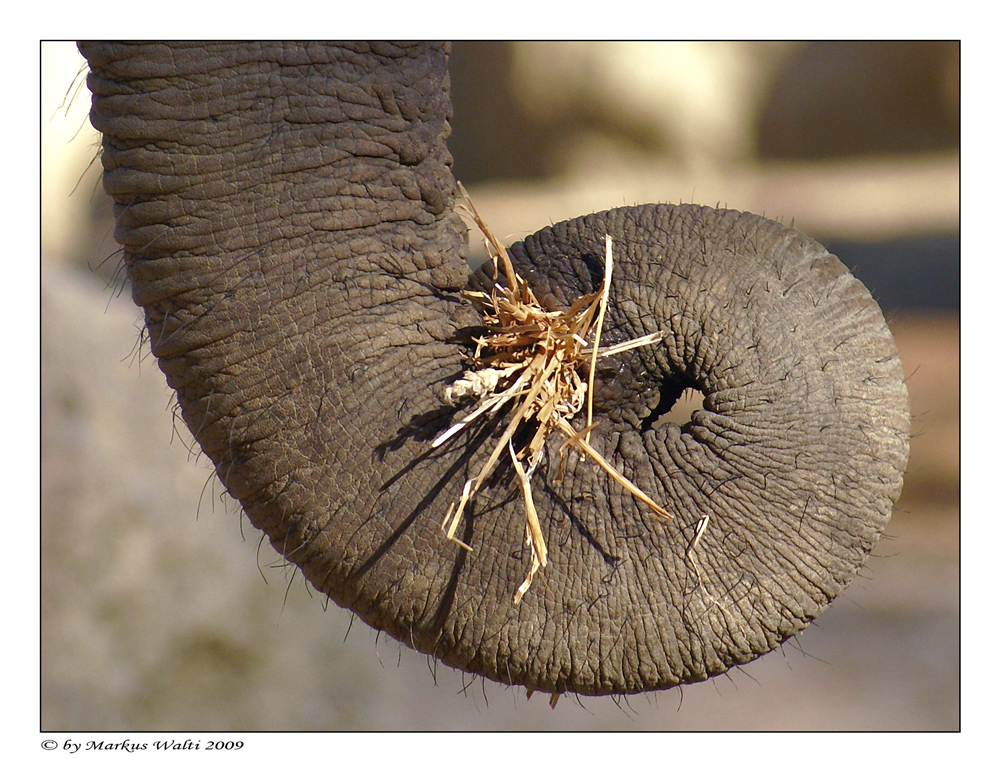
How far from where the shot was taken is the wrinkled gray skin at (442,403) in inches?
30.5

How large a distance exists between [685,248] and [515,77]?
2.15m

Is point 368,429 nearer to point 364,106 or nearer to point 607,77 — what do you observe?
point 364,106

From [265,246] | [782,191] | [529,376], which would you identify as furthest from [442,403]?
[782,191]

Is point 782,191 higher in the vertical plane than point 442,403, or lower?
lower

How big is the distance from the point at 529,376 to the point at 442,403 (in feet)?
0.26

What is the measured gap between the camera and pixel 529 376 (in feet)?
2.57

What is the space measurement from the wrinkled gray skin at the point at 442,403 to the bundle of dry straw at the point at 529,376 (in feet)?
0.06

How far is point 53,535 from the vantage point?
179 centimetres

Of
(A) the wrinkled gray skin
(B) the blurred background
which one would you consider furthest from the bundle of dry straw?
(B) the blurred background

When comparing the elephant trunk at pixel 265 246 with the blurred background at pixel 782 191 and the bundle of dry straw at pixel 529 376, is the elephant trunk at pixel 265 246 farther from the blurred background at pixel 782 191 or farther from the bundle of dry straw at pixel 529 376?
the blurred background at pixel 782 191

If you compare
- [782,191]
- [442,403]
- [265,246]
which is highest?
[265,246]

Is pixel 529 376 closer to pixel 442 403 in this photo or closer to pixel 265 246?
pixel 442 403

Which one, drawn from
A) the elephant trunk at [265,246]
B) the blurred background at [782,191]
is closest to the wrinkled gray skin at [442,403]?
the elephant trunk at [265,246]

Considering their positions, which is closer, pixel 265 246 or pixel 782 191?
pixel 265 246
